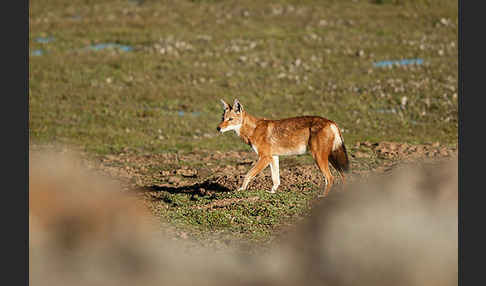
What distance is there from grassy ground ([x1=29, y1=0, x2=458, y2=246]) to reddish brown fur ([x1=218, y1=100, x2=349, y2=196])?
812 millimetres

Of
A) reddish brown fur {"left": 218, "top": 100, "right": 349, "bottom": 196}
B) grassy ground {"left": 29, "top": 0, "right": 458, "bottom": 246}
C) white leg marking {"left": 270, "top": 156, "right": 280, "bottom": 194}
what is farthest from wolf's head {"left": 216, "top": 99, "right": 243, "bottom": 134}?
grassy ground {"left": 29, "top": 0, "right": 458, "bottom": 246}

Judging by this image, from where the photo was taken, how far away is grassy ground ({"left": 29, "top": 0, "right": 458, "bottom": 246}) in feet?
75.0

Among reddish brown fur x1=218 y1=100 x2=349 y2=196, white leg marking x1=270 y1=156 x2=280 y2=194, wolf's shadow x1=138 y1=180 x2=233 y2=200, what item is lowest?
wolf's shadow x1=138 y1=180 x2=233 y2=200

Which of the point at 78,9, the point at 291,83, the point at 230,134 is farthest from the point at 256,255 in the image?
the point at 78,9

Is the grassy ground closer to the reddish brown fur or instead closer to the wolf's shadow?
the wolf's shadow

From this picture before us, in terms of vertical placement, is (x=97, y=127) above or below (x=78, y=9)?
below

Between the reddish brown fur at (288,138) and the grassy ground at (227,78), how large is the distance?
0.81 metres

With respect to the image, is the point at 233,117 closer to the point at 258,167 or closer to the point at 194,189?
the point at 258,167

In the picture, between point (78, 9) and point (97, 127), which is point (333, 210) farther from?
point (78, 9)

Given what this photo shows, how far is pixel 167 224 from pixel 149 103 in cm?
1713

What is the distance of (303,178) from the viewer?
53.0ft

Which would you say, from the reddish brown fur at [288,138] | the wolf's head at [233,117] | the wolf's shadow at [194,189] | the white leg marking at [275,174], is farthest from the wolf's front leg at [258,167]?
the wolf's shadow at [194,189]

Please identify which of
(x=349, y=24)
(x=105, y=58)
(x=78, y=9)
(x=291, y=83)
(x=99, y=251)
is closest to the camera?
(x=99, y=251)

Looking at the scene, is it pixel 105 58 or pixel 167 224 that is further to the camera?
pixel 105 58
